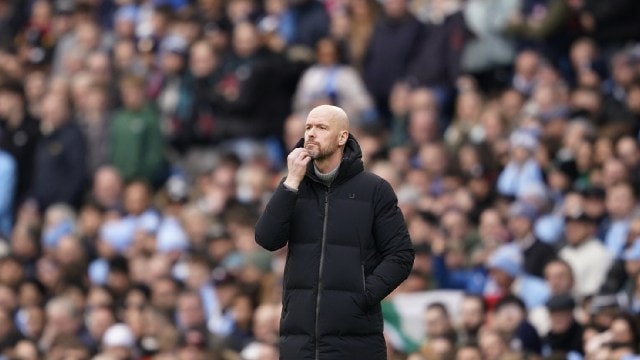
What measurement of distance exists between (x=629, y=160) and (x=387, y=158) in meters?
2.95

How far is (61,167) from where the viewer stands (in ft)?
69.8

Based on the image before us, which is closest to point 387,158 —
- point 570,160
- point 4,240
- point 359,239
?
point 570,160

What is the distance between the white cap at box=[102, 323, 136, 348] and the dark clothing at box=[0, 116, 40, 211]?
434cm

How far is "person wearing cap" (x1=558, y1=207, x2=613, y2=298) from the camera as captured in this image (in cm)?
1614

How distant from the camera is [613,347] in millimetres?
14281

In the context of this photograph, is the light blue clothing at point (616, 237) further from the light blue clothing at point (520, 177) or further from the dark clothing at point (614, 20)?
the dark clothing at point (614, 20)

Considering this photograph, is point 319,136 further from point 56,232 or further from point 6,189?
point 6,189

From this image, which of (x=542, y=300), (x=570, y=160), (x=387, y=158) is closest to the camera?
(x=542, y=300)

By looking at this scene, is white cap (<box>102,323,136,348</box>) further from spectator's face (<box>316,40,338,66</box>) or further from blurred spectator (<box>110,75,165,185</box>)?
spectator's face (<box>316,40,338,66</box>)

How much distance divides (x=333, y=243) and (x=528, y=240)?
6332 mm

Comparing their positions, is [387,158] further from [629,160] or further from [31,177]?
[31,177]

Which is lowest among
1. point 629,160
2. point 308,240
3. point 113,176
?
point 308,240

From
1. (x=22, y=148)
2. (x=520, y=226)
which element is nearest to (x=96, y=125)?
(x=22, y=148)

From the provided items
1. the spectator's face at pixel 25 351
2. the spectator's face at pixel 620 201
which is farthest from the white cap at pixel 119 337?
the spectator's face at pixel 620 201
